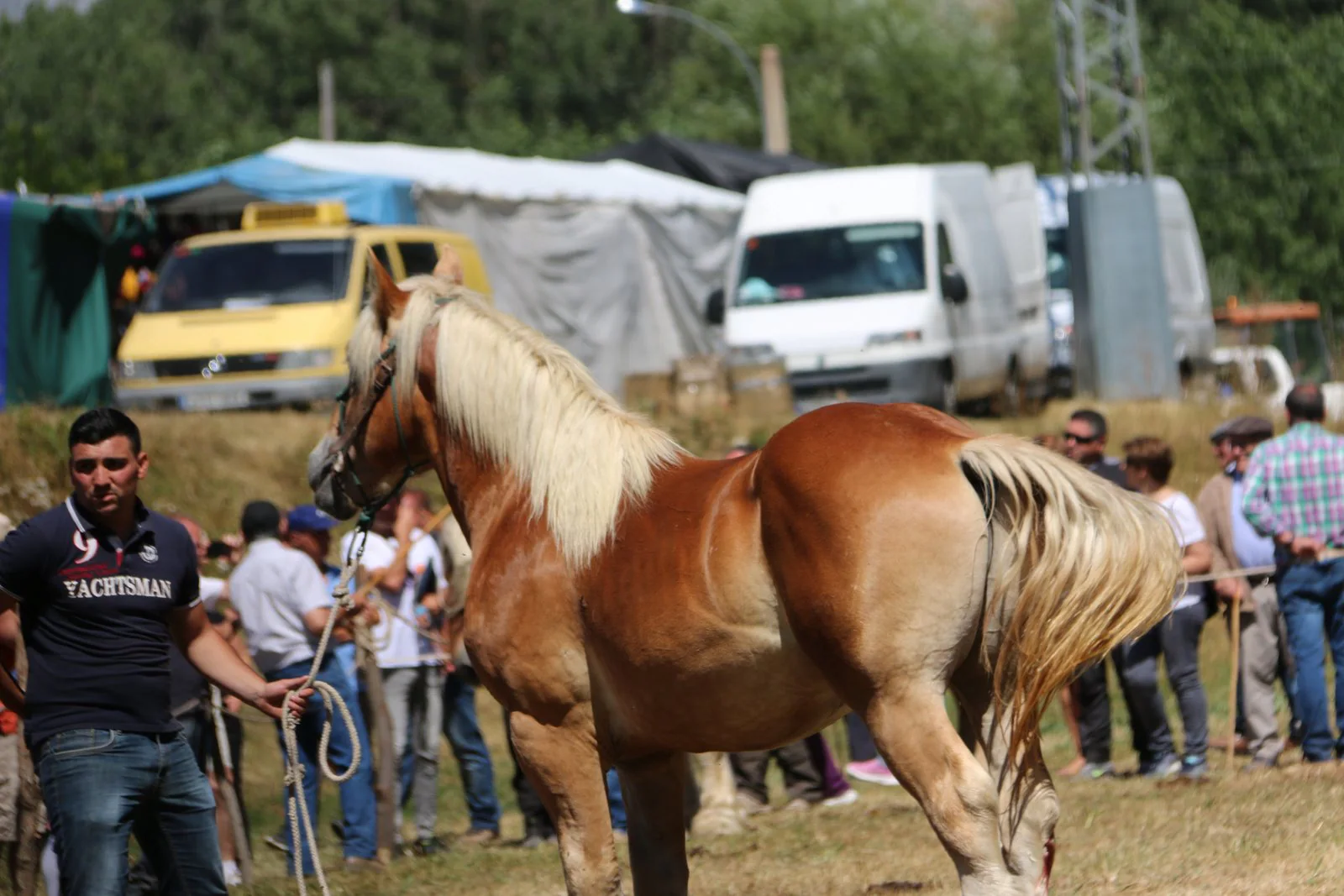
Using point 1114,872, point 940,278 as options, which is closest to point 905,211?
point 940,278

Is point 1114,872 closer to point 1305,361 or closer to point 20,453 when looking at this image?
point 20,453

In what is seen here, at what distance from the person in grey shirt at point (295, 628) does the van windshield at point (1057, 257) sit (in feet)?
58.9

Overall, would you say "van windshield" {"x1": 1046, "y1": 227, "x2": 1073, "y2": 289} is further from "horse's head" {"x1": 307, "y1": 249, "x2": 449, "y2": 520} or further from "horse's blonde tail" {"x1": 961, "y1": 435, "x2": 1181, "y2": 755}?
"horse's blonde tail" {"x1": 961, "y1": 435, "x2": 1181, "y2": 755}

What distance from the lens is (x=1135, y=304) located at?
21.3 meters

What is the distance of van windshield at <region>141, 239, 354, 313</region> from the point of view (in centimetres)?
1783

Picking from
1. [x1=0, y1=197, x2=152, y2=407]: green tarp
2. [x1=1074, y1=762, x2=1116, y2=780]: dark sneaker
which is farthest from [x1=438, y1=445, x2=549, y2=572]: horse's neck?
[x1=0, y1=197, x2=152, y2=407]: green tarp

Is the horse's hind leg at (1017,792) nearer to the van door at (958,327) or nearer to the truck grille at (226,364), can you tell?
the truck grille at (226,364)

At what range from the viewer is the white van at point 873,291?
18.3 metres

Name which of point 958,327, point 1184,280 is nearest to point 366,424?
point 958,327

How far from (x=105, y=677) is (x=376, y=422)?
1.50m

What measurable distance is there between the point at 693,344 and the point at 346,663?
1588 centimetres

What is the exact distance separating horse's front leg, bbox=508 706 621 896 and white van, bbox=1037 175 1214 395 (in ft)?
57.4

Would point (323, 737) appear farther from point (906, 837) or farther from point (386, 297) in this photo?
point (906, 837)

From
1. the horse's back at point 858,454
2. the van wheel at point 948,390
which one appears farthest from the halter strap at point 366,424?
the van wheel at point 948,390
